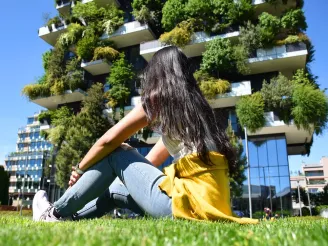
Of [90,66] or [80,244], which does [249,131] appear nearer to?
[90,66]

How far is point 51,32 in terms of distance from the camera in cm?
3119

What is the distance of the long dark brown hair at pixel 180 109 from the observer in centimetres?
248

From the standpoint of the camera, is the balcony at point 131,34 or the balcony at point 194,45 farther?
the balcony at point 131,34

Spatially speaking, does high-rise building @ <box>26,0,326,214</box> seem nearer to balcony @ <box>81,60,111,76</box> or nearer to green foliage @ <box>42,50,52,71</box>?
balcony @ <box>81,60,111,76</box>

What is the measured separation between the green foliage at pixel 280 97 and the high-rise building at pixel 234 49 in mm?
152

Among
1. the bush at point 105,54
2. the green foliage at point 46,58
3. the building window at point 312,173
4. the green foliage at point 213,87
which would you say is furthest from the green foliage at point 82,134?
the building window at point 312,173

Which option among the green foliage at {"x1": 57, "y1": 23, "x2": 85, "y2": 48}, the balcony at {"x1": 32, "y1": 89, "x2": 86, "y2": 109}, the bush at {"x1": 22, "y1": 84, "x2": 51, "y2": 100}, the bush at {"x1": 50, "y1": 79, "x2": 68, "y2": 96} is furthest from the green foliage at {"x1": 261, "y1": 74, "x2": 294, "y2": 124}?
the bush at {"x1": 22, "y1": 84, "x2": 51, "y2": 100}

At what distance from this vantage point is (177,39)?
2375 centimetres

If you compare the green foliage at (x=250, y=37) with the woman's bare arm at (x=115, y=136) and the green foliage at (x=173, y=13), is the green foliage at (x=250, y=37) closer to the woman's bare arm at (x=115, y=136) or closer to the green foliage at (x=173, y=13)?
the green foliage at (x=173, y=13)

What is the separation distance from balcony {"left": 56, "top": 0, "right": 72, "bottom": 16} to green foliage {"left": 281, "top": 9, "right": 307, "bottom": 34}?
21.4m

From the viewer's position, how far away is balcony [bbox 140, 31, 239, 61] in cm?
2330

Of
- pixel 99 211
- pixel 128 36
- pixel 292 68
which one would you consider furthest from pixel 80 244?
pixel 128 36

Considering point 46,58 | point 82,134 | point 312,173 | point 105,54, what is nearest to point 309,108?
point 82,134

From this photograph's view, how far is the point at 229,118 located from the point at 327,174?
93956 millimetres
